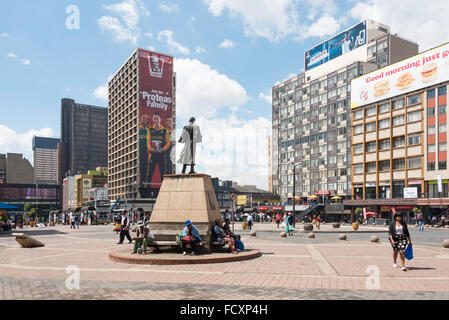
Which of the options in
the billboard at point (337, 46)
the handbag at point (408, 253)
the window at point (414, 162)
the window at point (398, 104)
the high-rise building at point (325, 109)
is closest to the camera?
the handbag at point (408, 253)

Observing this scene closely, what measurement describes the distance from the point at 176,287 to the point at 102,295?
1.58 m

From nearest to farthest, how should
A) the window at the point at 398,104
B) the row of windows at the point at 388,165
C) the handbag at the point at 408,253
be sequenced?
1. the handbag at the point at 408,253
2. the row of windows at the point at 388,165
3. the window at the point at 398,104

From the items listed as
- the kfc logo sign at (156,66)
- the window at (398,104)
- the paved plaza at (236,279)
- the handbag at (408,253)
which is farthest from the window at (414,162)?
the kfc logo sign at (156,66)

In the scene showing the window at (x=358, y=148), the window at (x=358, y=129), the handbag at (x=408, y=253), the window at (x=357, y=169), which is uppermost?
the window at (x=358, y=129)

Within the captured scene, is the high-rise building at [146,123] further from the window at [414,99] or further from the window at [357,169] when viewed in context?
the window at [414,99]

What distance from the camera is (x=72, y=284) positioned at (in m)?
8.71

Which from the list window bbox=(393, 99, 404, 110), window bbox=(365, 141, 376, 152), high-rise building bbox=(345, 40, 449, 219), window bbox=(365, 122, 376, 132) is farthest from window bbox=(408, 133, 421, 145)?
window bbox=(365, 122, 376, 132)

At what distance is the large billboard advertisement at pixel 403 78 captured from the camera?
55.6 m

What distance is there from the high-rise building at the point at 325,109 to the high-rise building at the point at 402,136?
6.30 m

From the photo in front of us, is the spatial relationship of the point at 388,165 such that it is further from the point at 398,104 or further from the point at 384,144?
the point at 398,104

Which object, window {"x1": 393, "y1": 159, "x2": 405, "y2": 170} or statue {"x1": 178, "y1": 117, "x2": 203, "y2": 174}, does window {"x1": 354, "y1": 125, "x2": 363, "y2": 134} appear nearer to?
window {"x1": 393, "y1": 159, "x2": 405, "y2": 170}

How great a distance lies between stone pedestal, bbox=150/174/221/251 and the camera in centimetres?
1384

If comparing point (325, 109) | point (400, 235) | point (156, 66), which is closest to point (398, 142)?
point (325, 109)
